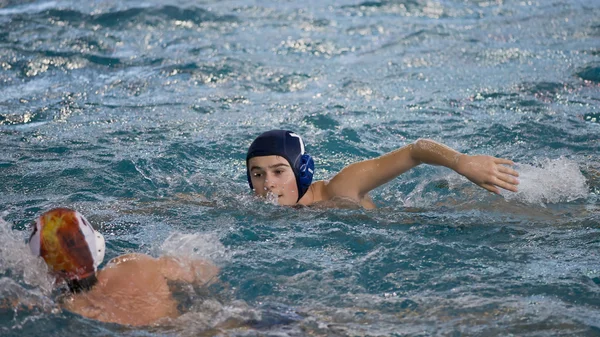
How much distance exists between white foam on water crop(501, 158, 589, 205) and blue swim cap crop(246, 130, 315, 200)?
154 centimetres

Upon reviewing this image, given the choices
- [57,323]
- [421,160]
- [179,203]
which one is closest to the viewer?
[57,323]

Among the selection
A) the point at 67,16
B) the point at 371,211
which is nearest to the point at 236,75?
the point at 67,16

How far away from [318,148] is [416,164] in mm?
2577

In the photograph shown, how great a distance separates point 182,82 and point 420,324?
7074mm

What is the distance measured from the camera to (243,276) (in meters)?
4.75

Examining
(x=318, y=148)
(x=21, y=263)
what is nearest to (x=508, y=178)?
(x=21, y=263)

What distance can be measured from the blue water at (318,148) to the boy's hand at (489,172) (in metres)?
0.41

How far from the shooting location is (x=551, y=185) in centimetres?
618

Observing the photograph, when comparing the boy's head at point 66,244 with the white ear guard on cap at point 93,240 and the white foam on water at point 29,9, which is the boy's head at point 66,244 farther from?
the white foam on water at point 29,9

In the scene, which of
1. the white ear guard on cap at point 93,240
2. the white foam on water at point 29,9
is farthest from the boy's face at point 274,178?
the white foam on water at point 29,9

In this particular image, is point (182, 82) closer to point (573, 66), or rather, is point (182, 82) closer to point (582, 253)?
point (573, 66)

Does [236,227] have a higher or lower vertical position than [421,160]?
lower

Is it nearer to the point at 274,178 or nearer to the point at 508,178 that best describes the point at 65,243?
the point at 274,178

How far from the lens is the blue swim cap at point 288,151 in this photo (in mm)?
5887
